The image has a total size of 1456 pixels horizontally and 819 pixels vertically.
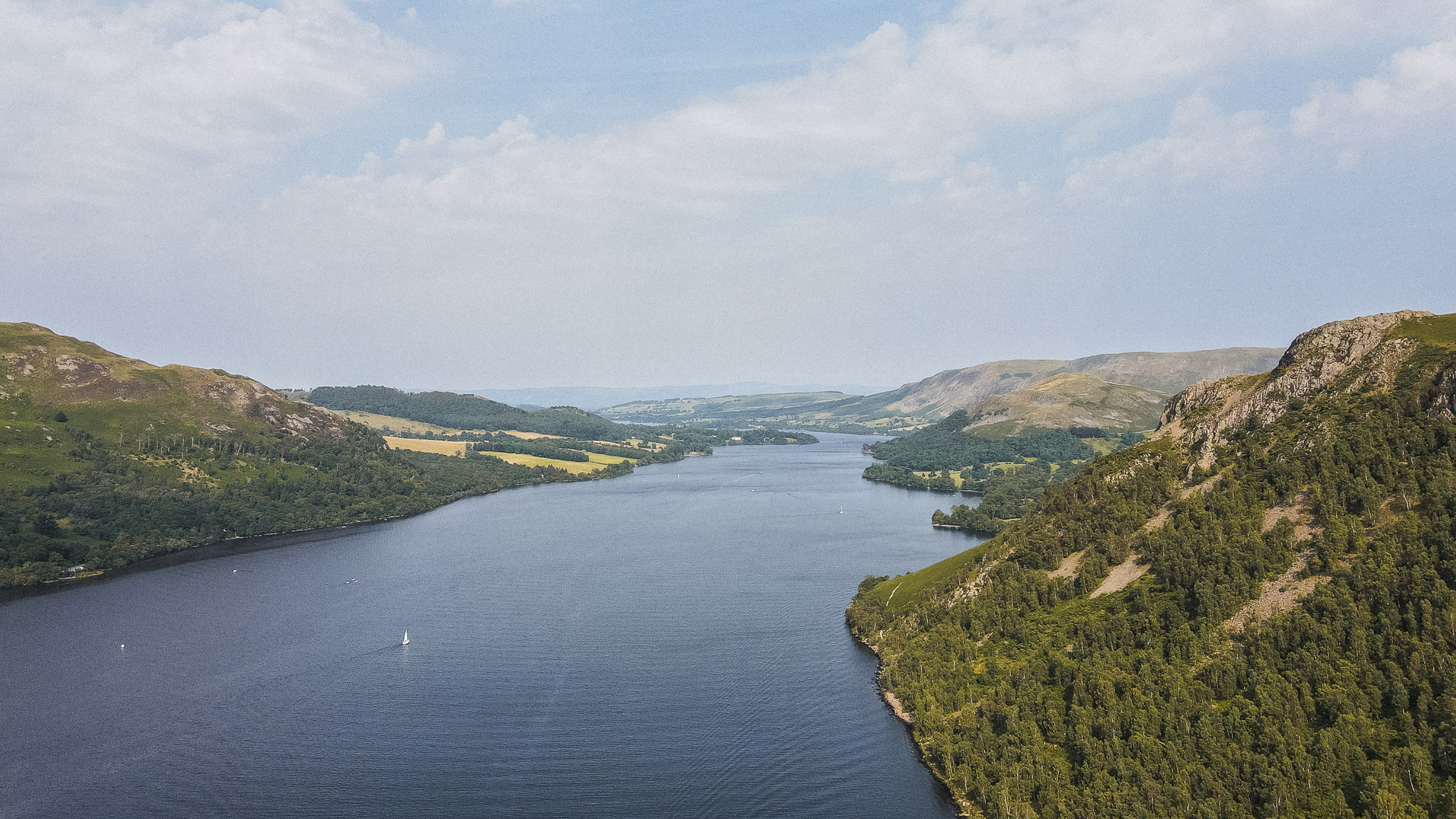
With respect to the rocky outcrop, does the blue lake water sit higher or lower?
lower

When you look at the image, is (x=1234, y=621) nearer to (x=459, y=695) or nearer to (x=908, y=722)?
(x=908, y=722)

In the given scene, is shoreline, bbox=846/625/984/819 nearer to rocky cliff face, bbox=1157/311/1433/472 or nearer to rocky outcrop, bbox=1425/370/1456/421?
rocky cliff face, bbox=1157/311/1433/472

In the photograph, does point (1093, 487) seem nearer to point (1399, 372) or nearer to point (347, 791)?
point (1399, 372)

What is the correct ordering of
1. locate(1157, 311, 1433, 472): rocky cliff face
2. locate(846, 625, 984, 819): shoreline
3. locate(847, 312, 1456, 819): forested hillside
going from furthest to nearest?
locate(1157, 311, 1433, 472): rocky cliff face < locate(846, 625, 984, 819): shoreline < locate(847, 312, 1456, 819): forested hillside

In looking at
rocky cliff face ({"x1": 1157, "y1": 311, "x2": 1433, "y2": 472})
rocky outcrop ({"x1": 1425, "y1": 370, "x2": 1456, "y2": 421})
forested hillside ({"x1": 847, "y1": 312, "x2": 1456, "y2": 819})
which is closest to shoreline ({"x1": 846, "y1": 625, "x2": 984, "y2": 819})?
forested hillside ({"x1": 847, "y1": 312, "x2": 1456, "y2": 819})

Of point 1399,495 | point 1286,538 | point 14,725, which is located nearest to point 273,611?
point 14,725

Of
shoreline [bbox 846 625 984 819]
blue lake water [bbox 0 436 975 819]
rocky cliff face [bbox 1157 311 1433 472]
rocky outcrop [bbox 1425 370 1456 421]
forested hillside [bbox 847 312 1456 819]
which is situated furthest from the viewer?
rocky cliff face [bbox 1157 311 1433 472]

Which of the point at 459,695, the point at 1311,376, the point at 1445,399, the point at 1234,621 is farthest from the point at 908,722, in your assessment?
the point at 1311,376
